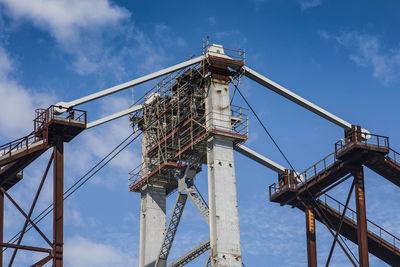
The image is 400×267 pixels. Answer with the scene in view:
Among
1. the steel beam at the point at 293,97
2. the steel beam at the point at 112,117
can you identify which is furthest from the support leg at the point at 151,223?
the steel beam at the point at 293,97

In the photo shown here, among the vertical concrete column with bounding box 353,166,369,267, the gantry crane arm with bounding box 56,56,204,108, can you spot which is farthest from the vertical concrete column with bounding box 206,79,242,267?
the vertical concrete column with bounding box 353,166,369,267

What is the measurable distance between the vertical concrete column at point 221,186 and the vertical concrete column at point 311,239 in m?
12.8

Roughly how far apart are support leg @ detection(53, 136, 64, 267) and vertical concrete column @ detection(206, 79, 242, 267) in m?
9.40

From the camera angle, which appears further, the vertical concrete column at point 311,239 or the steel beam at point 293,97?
the vertical concrete column at point 311,239

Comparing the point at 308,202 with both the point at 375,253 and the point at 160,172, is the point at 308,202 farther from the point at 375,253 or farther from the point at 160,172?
the point at 160,172

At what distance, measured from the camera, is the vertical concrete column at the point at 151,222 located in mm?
66062

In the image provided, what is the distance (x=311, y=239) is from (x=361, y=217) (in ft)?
24.2

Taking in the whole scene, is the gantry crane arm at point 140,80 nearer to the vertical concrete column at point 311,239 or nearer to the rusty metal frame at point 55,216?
the rusty metal frame at point 55,216

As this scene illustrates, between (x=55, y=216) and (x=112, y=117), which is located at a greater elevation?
(x=112, y=117)

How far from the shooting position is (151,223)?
66938mm

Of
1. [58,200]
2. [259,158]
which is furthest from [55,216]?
[259,158]

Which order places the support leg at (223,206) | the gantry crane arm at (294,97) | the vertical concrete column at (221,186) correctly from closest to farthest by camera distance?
the support leg at (223,206), the vertical concrete column at (221,186), the gantry crane arm at (294,97)

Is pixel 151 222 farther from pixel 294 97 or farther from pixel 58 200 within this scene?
pixel 294 97

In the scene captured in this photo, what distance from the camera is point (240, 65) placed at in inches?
2335
